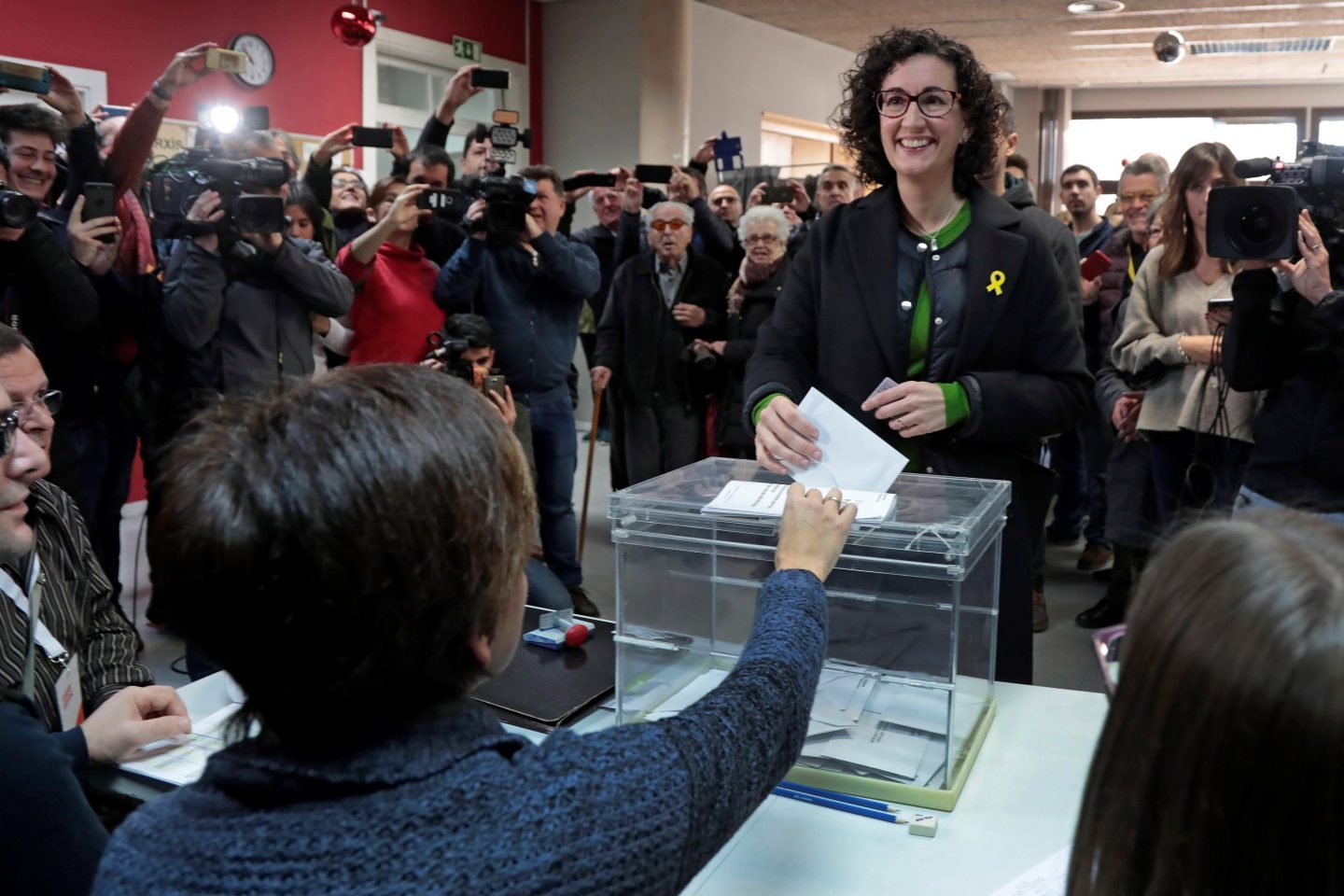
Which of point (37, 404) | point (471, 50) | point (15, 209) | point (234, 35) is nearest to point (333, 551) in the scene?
point (37, 404)

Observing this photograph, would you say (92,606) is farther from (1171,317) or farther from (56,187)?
(1171,317)

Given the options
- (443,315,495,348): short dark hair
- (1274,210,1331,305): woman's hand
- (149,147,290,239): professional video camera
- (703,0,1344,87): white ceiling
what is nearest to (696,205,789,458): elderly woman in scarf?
(443,315,495,348): short dark hair

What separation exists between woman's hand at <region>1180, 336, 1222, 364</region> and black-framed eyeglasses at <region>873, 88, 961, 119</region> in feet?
5.05

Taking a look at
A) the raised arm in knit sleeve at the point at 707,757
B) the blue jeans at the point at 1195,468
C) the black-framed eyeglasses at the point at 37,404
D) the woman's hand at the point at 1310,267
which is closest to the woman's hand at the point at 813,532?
the raised arm in knit sleeve at the point at 707,757

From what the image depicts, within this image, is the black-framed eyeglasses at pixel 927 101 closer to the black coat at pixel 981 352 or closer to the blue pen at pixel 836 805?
the black coat at pixel 981 352

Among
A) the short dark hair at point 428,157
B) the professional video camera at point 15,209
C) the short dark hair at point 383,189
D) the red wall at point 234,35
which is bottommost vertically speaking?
the professional video camera at point 15,209

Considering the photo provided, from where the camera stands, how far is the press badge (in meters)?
1.44

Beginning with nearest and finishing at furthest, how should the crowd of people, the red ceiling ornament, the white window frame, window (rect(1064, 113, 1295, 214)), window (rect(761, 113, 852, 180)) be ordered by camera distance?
1. the crowd of people
2. the red ceiling ornament
3. the white window frame
4. window (rect(761, 113, 852, 180))
5. window (rect(1064, 113, 1295, 214))

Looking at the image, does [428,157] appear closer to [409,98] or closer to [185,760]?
[185,760]

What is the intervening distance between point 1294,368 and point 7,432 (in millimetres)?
2223

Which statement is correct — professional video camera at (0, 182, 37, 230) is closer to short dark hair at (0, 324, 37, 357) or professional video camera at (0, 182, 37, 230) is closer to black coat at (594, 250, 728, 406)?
short dark hair at (0, 324, 37, 357)

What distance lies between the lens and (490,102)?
8367mm

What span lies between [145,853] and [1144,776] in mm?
590

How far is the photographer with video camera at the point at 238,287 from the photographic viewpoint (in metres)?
3.04
